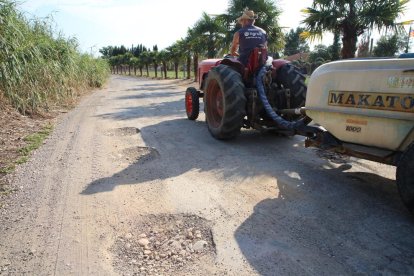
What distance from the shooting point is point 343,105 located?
3584mm

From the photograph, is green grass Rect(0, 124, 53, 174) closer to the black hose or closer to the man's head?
the black hose

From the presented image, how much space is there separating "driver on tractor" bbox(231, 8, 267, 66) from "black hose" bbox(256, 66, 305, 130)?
0.39 meters

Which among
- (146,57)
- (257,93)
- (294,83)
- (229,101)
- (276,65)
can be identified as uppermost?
(146,57)

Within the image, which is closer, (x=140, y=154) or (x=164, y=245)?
(x=164, y=245)

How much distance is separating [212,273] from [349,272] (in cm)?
91

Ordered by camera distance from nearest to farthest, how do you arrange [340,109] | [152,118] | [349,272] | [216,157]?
[349,272], [340,109], [216,157], [152,118]

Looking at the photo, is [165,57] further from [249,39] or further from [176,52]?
[249,39]

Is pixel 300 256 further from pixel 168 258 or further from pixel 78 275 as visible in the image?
pixel 78 275

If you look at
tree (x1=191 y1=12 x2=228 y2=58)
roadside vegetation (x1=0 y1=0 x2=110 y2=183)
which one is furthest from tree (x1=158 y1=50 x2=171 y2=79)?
roadside vegetation (x1=0 y1=0 x2=110 y2=183)

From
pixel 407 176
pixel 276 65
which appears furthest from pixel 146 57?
pixel 407 176

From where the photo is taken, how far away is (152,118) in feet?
26.9

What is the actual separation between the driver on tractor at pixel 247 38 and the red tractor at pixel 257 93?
0.43 ft

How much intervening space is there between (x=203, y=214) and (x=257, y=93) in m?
2.61

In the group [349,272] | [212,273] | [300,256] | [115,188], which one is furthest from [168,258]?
[115,188]
